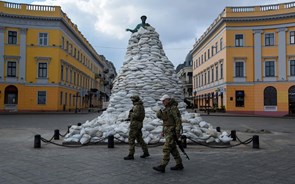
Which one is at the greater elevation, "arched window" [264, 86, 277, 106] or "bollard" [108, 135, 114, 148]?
"arched window" [264, 86, 277, 106]

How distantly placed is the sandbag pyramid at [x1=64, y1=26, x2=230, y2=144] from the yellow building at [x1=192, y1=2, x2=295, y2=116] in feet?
87.8

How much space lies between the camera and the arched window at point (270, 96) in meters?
39.3

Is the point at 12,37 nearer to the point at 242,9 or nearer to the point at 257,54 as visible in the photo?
the point at 242,9

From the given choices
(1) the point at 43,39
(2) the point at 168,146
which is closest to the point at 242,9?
(1) the point at 43,39

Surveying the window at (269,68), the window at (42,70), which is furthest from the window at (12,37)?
the window at (269,68)

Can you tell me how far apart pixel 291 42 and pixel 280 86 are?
5.38m

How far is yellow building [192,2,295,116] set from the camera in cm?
3872

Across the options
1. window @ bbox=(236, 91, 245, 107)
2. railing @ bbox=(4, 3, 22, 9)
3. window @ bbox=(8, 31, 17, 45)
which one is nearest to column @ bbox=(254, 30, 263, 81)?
window @ bbox=(236, 91, 245, 107)

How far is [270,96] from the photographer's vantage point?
39.5m

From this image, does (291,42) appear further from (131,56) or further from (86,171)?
(86,171)

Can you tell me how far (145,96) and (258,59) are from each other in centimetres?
2997

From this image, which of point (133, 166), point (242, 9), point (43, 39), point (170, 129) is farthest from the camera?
point (242, 9)

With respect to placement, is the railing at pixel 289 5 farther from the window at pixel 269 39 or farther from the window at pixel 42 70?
the window at pixel 42 70

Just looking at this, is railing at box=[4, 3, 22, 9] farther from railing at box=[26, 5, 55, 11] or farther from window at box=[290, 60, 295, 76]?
window at box=[290, 60, 295, 76]
